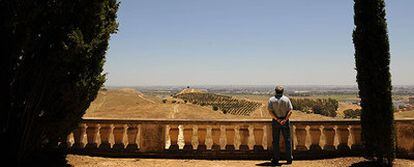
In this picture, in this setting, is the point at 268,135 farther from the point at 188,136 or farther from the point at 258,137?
the point at 188,136

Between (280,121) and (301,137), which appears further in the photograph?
(301,137)

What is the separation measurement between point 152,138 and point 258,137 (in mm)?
2547

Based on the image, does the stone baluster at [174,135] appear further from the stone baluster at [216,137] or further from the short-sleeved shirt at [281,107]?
the short-sleeved shirt at [281,107]

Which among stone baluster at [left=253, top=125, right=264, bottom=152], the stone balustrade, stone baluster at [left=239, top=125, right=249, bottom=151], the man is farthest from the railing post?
the man

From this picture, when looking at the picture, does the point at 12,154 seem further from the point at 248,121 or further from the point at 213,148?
the point at 248,121

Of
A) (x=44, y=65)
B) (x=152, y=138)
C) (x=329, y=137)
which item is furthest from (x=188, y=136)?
(x=44, y=65)

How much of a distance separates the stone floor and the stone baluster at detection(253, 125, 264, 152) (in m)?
0.34

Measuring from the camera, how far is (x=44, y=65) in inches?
280

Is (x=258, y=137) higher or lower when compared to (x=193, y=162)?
higher

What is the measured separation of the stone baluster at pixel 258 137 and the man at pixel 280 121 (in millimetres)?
539

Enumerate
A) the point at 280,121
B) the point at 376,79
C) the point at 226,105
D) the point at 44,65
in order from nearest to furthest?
the point at 44,65, the point at 376,79, the point at 280,121, the point at 226,105

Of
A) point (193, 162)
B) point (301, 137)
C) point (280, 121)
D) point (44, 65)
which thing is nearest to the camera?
point (44, 65)

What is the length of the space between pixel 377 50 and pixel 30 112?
7.10 metres

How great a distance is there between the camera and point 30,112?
723 centimetres
